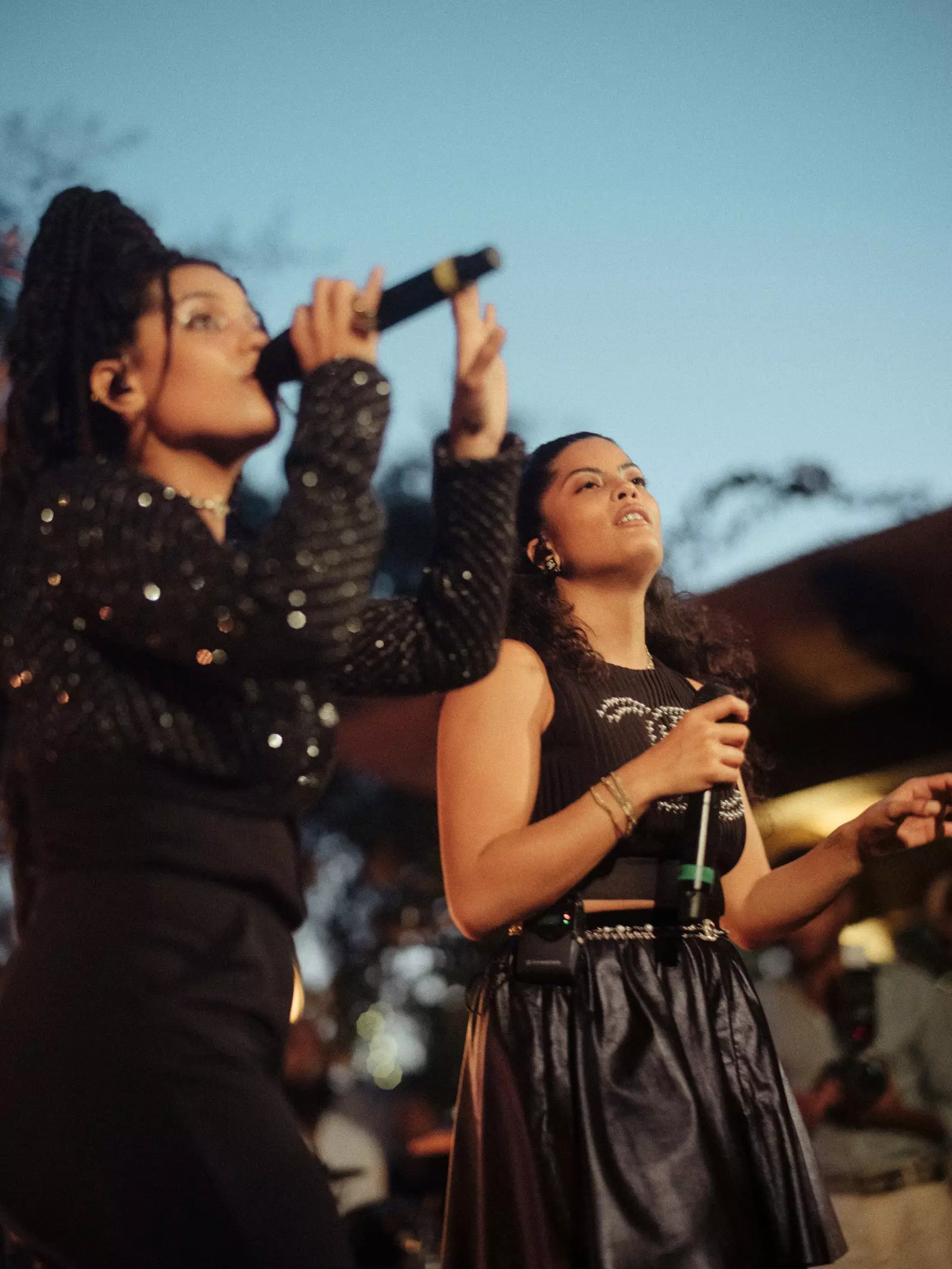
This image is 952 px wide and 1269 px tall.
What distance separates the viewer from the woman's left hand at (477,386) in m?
1.64

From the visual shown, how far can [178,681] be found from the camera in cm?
149

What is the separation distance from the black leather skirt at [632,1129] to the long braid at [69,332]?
1172 mm

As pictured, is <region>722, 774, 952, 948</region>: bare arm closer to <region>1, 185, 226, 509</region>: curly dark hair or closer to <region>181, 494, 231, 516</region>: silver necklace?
<region>181, 494, 231, 516</region>: silver necklace

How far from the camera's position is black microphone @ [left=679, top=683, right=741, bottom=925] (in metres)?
2.12

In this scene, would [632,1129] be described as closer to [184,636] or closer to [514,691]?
[514,691]

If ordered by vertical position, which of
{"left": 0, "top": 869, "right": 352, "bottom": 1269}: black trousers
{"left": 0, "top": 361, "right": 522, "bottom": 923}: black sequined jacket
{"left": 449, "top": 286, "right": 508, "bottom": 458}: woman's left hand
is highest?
{"left": 449, "top": 286, "right": 508, "bottom": 458}: woman's left hand

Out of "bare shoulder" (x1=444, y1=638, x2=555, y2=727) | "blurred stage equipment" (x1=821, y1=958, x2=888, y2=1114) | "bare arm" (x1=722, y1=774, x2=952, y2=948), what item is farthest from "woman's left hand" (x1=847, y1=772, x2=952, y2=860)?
"blurred stage equipment" (x1=821, y1=958, x2=888, y2=1114)

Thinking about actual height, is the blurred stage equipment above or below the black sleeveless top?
below

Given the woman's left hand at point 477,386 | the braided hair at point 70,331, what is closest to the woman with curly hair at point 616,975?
the woman's left hand at point 477,386

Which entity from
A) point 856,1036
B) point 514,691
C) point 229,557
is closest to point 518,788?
point 514,691

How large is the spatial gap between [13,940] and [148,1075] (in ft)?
1.44

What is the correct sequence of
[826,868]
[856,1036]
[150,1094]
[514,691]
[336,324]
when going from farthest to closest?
[856,1036] → [826,868] → [514,691] → [336,324] → [150,1094]

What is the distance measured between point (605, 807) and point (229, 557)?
94 centimetres

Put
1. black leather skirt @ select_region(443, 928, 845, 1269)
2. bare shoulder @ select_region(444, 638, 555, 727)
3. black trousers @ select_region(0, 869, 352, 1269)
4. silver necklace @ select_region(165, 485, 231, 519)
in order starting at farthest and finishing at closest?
bare shoulder @ select_region(444, 638, 555, 727), black leather skirt @ select_region(443, 928, 845, 1269), silver necklace @ select_region(165, 485, 231, 519), black trousers @ select_region(0, 869, 352, 1269)
